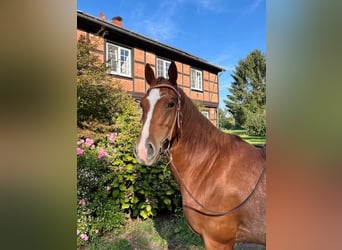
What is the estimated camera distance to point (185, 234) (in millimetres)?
3172

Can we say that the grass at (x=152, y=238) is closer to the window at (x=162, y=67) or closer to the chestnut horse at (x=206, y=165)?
the chestnut horse at (x=206, y=165)

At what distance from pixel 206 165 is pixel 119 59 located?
6.38m

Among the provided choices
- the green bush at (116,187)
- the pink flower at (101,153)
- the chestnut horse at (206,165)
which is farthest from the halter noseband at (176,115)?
the pink flower at (101,153)

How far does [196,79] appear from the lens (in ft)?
35.1

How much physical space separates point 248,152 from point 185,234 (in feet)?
6.40

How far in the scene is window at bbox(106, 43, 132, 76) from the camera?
7.08 meters

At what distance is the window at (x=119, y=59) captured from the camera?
7.08 m

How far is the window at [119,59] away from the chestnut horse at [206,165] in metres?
5.66

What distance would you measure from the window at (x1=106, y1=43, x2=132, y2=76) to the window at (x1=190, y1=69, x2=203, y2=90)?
11.4 ft
